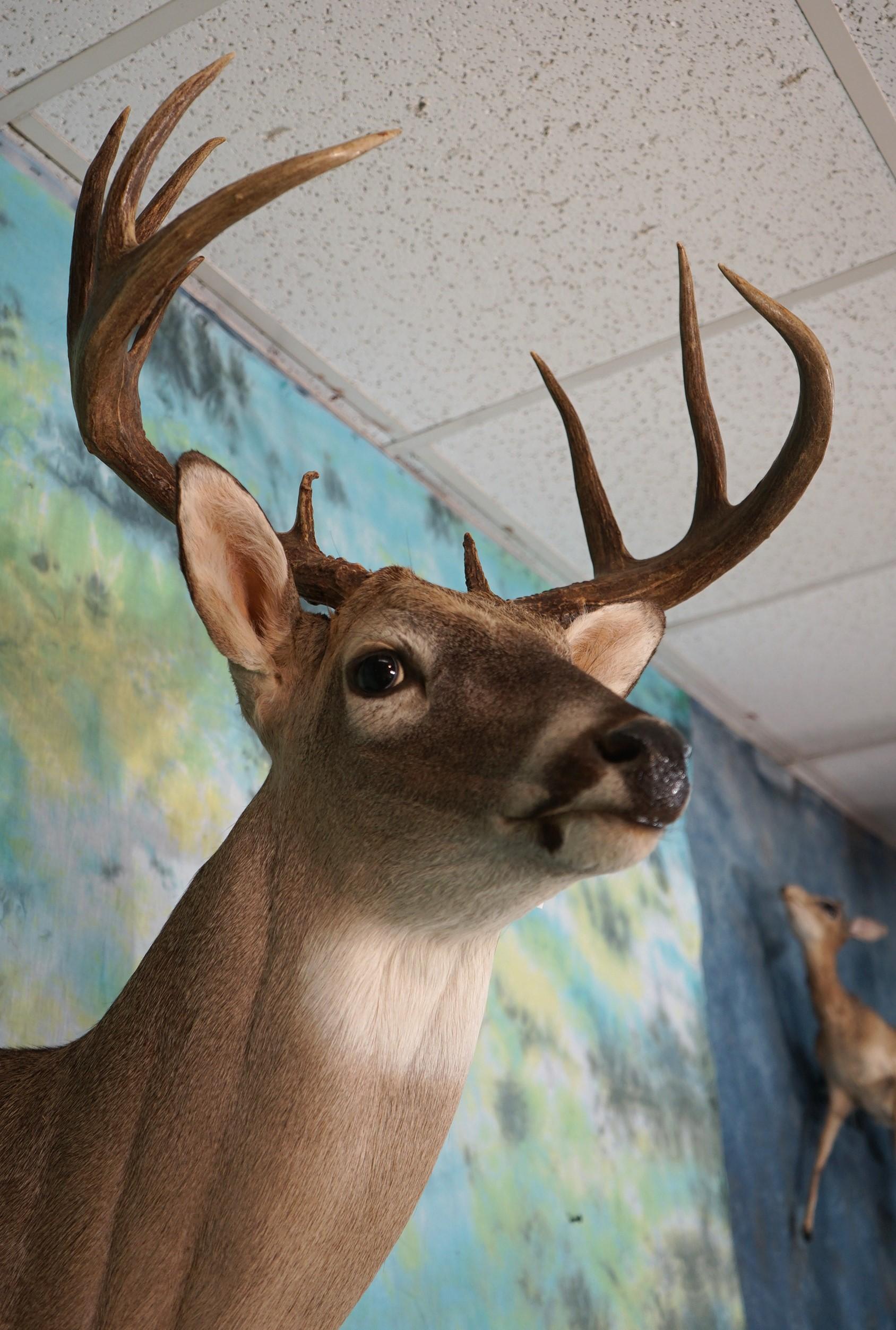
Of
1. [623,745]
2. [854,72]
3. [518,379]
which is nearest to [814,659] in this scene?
[518,379]

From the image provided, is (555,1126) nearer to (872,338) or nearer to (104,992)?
(104,992)

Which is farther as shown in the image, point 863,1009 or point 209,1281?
point 863,1009

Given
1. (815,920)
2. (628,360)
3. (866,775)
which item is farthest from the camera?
(866,775)

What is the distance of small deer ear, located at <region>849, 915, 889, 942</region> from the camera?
362cm

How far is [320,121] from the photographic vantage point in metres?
1.78

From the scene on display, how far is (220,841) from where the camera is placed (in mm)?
1835

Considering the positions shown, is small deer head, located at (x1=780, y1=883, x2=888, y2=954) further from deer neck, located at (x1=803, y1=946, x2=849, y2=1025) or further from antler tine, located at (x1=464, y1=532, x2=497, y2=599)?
antler tine, located at (x1=464, y1=532, x2=497, y2=599)

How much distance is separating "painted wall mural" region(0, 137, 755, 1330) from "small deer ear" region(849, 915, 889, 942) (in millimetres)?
917

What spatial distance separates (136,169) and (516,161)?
0.69 m

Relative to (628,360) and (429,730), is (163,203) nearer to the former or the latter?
(429,730)

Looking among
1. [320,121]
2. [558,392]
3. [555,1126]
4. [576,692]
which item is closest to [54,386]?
[320,121]

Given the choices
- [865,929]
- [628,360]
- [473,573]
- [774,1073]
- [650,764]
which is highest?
[628,360]

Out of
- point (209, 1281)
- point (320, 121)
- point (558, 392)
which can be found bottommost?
point (209, 1281)

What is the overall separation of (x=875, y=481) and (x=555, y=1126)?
135cm
